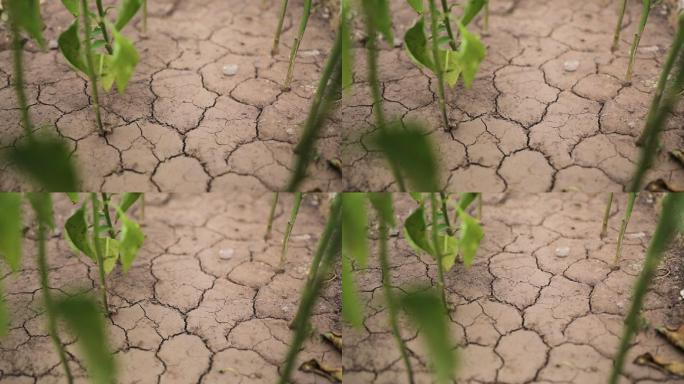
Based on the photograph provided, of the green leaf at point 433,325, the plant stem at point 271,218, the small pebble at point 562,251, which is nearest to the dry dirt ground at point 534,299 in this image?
the small pebble at point 562,251

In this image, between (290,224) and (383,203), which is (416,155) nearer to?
(383,203)

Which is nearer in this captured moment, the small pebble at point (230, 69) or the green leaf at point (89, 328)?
the green leaf at point (89, 328)

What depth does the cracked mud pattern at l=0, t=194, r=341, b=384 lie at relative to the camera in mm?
1390

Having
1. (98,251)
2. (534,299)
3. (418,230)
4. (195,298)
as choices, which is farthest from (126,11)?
(534,299)

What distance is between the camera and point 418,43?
1.42 metres

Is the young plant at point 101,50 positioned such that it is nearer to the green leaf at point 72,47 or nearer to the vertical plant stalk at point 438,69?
the green leaf at point 72,47

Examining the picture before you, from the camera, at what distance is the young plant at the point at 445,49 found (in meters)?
1.41

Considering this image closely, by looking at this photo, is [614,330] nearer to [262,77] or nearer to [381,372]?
[381,372]

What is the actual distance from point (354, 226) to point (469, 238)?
38 cm

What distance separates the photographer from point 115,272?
1.53 m

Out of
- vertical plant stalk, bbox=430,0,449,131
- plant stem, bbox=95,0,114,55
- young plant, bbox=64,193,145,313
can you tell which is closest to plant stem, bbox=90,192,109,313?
young plant, bbox=64,193,145,313

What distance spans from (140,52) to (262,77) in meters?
0.24

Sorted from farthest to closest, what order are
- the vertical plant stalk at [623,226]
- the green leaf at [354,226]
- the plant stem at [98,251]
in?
the vertical plant stalk at [623,226] → the plant stem at [98,251] → the green leaf at [354,226]

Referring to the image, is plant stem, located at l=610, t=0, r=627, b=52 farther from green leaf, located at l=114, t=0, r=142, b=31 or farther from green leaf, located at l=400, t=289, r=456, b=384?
green leaf, located at l=400, t=289, r=456, b=384
